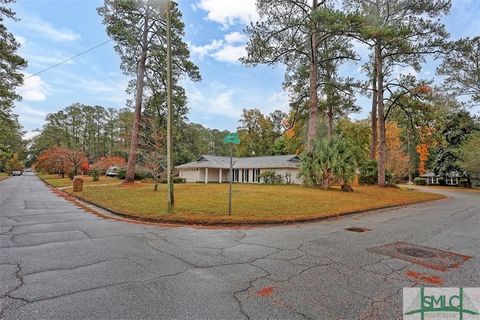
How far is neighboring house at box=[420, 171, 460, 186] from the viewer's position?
42000 millimetres

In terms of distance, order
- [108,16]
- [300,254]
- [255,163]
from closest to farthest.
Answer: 1. [300,254]
2. [108,16]
3. [255,163]

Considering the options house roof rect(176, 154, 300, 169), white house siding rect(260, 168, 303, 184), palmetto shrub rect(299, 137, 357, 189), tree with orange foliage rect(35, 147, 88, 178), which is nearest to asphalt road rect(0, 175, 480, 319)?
palmetto shrub rect(299, 137, 357, 189)

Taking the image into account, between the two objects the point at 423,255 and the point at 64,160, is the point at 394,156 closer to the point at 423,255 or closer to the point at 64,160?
the point at 423,255

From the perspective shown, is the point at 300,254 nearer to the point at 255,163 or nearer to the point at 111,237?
the point at 111,237

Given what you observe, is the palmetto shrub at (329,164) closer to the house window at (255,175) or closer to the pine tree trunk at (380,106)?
the pine tree trunk at (380,106)

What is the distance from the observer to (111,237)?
6250mm

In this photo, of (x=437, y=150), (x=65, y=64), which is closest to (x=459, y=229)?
(x=65, y=64)

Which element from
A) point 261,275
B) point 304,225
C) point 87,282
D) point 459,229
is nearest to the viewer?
point 87,282

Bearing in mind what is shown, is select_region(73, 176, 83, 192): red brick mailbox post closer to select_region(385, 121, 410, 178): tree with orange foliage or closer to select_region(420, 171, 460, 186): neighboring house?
select_region(385, 121, 410, 178): tree with orange foliage

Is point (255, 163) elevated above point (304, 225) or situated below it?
above

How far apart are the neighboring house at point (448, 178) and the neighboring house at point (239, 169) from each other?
27927mm

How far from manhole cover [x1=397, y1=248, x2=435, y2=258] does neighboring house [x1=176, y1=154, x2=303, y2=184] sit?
82.7 ft

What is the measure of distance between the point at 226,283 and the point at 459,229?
7.54 metres

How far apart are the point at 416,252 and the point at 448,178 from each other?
2099 inches
